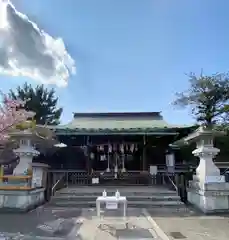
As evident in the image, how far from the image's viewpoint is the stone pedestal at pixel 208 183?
373 inches

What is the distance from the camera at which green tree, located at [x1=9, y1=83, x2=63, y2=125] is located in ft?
95.5

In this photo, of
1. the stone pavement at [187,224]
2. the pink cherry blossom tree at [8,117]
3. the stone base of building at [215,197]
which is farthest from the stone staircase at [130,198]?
the pink cherry blossom tree at [8,117]

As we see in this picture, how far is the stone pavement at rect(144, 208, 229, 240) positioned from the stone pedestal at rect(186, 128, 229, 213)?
1.64 ft

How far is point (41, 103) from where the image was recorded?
29984 millimetres

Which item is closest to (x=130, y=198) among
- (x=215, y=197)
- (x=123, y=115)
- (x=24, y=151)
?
(x=215, y=197)

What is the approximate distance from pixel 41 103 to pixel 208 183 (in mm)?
23581

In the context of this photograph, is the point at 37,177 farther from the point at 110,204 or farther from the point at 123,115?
the point at 123,115

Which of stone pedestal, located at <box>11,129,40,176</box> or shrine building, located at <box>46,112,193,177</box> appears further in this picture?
shrine building, located at <box>46,112,193,177</box>

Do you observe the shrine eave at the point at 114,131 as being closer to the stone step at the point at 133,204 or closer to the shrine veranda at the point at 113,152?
the shrine veranda at the point at 113,152

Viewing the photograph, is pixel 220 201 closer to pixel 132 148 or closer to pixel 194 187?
pixel 194 187

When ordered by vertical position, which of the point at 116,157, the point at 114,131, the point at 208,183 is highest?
the point at 114,131

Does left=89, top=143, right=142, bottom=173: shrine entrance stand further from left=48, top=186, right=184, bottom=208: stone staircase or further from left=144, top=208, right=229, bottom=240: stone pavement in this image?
left=144, top=208, right=229, bottom=240: stone pavement

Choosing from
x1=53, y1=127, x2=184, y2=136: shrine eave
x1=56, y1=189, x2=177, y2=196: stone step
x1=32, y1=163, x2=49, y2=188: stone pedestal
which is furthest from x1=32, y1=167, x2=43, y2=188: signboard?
x1=53, y1=127, x2=184, y2=136: shrine eave

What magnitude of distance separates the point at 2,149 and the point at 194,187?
27.5 feet
